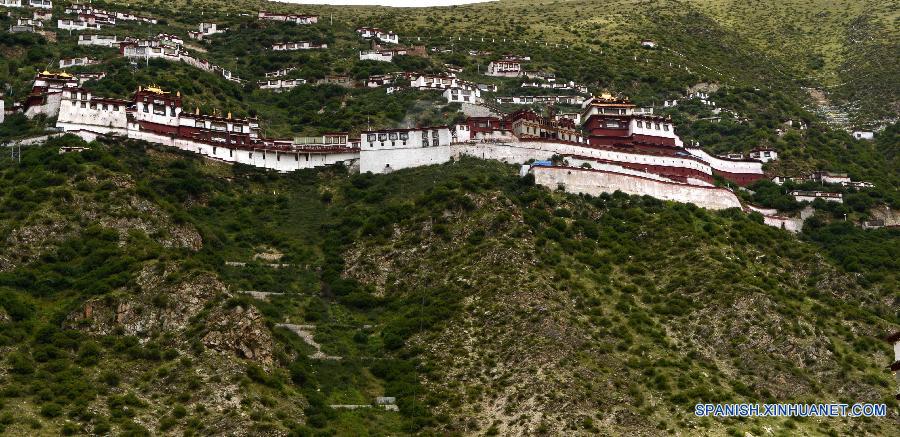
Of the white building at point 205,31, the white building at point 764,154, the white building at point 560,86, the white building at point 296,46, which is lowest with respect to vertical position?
the white building at point 764,154

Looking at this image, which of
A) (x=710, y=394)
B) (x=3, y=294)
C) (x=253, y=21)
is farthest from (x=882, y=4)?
(x=3, y=294)

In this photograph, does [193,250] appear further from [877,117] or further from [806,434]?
[877,117]

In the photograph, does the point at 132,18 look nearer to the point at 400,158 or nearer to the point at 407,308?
the point at 400,158

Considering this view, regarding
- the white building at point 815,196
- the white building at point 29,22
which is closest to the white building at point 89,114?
the white building at point 29,22

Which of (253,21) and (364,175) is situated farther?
(253,21)

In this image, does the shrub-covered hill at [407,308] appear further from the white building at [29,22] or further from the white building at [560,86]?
the white building at [29,22]

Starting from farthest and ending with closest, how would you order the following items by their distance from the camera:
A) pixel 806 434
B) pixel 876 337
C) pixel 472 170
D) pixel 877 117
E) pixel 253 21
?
pixel 253 21 → pixel 877 117 → pixel 472 170 → pixel 876 337 → pixel 806 434

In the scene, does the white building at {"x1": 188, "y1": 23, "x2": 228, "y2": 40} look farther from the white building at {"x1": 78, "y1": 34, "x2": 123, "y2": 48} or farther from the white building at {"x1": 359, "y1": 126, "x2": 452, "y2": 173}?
the white building at {"x1": 359, "y1": 126, "x2": 452, "y2": 173}
